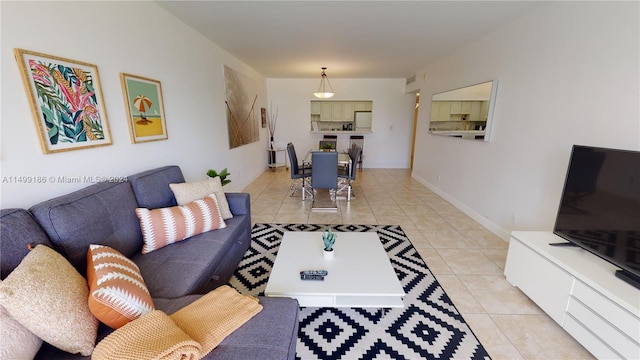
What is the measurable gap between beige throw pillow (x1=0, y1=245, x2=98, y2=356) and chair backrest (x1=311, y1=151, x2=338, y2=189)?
2977 millimetres

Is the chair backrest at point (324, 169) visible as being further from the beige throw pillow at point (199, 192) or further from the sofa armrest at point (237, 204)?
the beige throw pillow at point (199, 192)

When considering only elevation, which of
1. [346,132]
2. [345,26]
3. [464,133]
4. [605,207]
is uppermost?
[345,26]

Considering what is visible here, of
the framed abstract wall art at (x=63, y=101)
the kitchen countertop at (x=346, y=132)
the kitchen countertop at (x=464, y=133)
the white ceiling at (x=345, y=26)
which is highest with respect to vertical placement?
the white ceiling at (x=345, y=26)

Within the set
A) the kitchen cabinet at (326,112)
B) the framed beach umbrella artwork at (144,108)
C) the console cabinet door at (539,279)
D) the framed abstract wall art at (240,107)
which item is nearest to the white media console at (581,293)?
the console cabinet door at (539,279)

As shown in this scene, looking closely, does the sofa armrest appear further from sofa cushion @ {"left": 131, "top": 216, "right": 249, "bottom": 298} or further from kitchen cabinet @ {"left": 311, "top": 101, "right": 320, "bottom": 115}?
kitchen cabinet @ {"left": 311, "top": 101, "right": 320, "bottom": 115}

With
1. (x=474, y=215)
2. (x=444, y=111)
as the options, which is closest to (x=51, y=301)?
(x=474, y=215)

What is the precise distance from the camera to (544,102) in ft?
7.86

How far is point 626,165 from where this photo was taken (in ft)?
4.76

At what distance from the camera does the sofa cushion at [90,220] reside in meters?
1.29

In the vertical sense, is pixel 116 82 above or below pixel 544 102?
above

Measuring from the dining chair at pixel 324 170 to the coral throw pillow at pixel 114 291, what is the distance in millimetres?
2789

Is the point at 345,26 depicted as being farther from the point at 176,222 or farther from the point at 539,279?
the point at 539,279

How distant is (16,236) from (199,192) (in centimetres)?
110

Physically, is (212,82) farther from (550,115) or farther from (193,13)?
(550,115)
